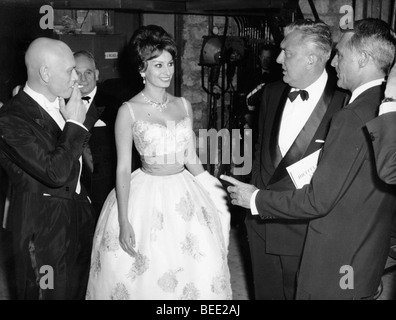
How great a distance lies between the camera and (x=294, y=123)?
255 centimetres

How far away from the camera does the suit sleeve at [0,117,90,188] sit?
200 cm

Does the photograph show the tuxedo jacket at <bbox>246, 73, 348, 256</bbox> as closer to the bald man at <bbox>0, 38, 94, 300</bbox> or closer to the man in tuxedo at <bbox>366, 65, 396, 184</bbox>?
the man in tuxedo at <bbox>366, 65, 396, 184</bbox>

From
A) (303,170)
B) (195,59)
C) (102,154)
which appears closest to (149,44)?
(102,154)

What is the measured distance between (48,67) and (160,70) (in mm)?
654

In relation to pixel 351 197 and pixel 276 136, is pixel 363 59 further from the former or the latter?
pixel 276 136

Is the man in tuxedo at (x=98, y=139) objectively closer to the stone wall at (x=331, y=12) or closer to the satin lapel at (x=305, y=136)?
the satin lapel at (x=305, y=136)

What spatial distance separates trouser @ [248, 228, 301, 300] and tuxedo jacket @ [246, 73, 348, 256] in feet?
0.22

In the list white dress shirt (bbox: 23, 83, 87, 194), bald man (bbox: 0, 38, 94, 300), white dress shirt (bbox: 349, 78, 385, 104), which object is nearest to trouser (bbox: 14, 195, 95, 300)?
bald man (bbox: 0, 38, 94, 300)

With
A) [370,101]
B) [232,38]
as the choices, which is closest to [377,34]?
[370,101]

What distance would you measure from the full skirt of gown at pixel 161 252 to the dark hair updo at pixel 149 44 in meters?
0.64

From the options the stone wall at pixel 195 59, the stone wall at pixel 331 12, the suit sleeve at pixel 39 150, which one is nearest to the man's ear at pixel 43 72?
the suit sleeve at pixel 39 150

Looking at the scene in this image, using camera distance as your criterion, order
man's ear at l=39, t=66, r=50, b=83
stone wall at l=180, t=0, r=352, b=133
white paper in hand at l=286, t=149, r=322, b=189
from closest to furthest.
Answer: man's ear at l=39, t=66, r=50, b=83, white paper in hand at l=286, t=149, r=322, b=189, stone wall at l=180, t=0, r=352, b=133

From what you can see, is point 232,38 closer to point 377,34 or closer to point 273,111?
point 273,111
